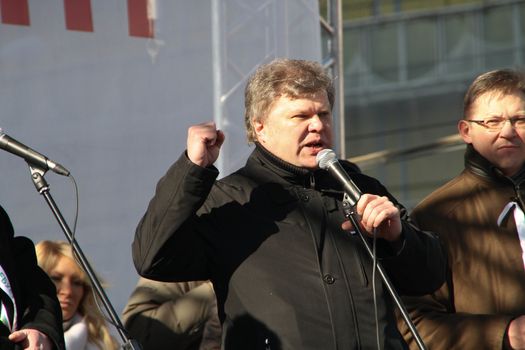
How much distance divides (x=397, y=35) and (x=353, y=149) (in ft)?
6.64

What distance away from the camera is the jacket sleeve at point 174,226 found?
164 inches

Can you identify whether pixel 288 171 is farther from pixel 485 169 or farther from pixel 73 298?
pixel 73 298

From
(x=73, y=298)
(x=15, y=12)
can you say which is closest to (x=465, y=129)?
(x=73, y=298)

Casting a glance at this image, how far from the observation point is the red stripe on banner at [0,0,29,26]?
6.38m

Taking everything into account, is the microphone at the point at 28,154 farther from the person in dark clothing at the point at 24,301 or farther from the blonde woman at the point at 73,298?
the blonde woman at the point at 73,298

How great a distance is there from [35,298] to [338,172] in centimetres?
107

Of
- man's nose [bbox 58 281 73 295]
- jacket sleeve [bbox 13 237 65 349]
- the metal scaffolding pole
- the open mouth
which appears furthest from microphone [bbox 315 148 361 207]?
the metal scaffolding pole

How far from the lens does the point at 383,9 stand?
22297 millimetres

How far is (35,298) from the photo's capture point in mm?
4316

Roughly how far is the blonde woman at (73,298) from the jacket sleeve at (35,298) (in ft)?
4.20

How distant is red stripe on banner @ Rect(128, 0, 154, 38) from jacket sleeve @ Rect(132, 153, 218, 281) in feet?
8.80

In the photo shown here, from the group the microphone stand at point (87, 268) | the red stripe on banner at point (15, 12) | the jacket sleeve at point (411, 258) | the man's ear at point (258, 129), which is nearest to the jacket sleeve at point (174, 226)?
the microphone stand at point (87, 268)

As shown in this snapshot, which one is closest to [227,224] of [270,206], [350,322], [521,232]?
[270,206]

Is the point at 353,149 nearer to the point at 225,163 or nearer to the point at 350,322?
the point at 225,163
